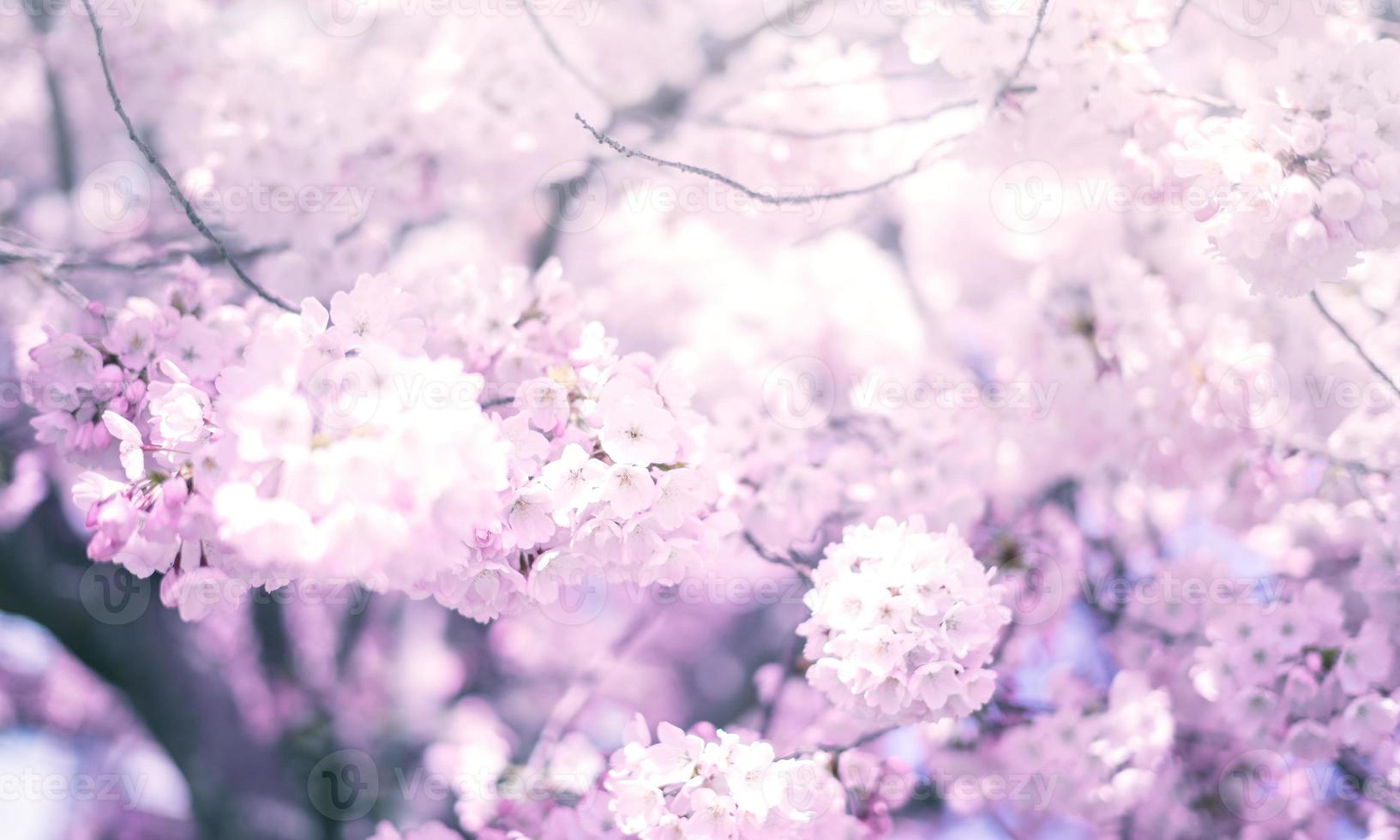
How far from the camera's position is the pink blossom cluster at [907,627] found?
5.19 ft

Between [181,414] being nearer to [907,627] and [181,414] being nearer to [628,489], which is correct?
[628,489]

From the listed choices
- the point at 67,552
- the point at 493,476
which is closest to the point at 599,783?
the point at 493,476

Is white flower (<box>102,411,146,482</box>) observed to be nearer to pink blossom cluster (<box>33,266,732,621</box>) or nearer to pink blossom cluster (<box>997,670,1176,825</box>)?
pink blossom cluster (<box>33,266,732,621</box>)

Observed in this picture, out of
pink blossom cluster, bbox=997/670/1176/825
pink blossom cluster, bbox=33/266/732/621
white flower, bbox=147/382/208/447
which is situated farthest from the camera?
pink blossom cluster, bbox=997/670/1176/825

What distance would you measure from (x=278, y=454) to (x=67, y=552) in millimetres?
2452

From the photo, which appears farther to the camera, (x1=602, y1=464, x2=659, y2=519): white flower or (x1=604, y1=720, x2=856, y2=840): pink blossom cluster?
(x1=604, y1=720, x2=856, y2=840): pink blossom cluster

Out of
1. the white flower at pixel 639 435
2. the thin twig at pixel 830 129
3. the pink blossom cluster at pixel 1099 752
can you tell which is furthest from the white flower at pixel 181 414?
the pink blossom cluster at pixel 1099 752

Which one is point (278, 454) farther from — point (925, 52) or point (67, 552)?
point (67, 552)

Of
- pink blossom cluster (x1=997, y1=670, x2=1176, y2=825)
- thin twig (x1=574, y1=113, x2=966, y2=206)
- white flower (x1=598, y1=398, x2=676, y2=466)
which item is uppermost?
thin twig (x1=574, y1=113, x2=966, y2=206)

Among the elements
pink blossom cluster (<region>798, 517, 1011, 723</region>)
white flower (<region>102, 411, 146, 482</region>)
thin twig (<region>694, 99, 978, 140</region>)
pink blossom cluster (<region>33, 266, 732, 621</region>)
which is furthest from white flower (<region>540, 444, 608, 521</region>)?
thin twig (<region>694, 99, 978, 140</region>)

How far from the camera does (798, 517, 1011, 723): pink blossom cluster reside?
158 cm

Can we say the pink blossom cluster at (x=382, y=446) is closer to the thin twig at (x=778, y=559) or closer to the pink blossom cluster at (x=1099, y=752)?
the thin twig at (x=778, y=559)

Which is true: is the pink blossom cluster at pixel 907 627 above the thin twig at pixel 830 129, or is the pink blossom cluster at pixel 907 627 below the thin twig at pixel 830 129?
below

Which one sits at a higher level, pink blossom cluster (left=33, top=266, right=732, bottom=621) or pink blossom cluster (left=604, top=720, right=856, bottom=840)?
pink blossom cluster (left=33, top=266, right=732, bottom=621)
